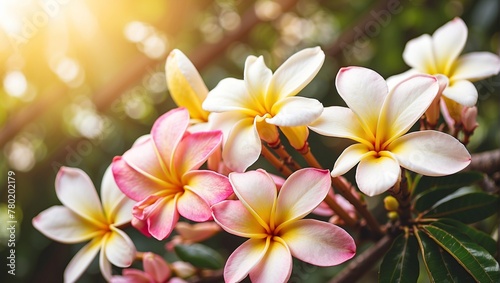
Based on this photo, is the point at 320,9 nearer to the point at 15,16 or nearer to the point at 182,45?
the point at 182,45

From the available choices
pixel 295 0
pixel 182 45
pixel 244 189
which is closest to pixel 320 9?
pixel 295 0

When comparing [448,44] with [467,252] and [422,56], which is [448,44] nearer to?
[422,56]


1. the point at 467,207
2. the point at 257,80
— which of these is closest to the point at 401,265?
the point at 467,207

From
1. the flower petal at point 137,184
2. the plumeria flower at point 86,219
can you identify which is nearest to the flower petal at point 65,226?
the plumeria flower at point 86,219

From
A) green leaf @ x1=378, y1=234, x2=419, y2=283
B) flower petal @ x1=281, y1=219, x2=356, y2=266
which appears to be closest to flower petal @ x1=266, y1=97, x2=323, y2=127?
flower petal @ x1=281, y1=219, x2=356, y2=266

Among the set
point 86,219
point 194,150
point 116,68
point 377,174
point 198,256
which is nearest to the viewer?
point 377,174

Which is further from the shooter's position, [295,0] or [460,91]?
[295,0]

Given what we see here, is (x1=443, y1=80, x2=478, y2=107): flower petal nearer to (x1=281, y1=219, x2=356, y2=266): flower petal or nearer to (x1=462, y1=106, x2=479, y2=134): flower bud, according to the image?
(x1=462, y1=106, x2=479, y2=134): flower bud
